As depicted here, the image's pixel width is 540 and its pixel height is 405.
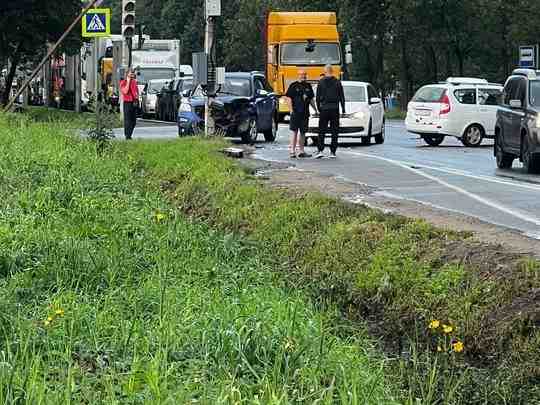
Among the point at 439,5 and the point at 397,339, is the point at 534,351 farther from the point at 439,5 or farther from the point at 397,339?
the point at 439,5

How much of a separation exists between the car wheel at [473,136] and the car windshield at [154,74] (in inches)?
900

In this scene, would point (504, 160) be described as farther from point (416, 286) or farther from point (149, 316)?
point (149, 316)

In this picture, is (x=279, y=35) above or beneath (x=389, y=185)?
above

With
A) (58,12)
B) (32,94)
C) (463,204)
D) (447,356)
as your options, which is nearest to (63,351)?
(447,356)

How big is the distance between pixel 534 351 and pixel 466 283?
132cm

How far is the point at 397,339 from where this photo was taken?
27.2 feet

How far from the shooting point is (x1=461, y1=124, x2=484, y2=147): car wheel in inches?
1170

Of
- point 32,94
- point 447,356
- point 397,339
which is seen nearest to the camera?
point 447,356

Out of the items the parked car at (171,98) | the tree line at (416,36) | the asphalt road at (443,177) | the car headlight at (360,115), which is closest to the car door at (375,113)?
the car headlight at (360,115)

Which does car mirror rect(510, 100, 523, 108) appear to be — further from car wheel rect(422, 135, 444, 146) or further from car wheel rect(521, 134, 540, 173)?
car wheel rect(422, 135, 444, 146)

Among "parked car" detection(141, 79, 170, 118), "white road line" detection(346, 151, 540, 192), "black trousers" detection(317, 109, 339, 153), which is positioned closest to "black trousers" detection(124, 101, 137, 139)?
"black trousers" detection(317, 109, 339, 153)

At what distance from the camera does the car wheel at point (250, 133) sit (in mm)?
27141

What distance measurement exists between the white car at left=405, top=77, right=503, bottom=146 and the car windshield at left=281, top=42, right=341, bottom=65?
370 inches

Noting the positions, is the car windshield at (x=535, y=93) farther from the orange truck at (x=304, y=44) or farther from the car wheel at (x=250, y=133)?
the orange truck at (x=304, y=44)
